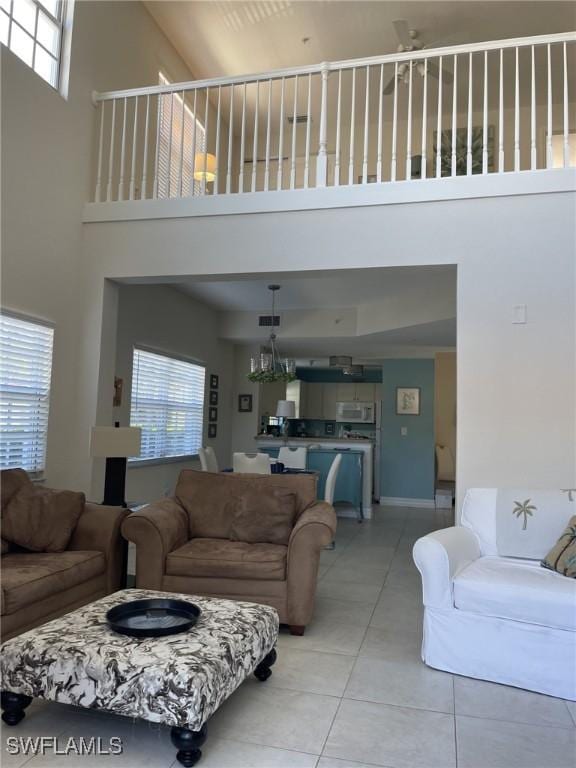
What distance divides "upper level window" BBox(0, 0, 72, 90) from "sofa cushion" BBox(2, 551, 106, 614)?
11.3 feet

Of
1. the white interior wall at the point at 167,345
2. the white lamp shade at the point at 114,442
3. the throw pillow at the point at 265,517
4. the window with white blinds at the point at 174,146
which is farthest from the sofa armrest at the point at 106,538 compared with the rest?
the window with white blinds at the point at 174,146

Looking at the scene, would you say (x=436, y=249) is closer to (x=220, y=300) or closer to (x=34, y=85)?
(x=34, y=85)

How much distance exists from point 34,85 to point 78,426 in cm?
260

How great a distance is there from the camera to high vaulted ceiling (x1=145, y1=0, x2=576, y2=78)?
550 cm

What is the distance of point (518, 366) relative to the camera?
3783 mm

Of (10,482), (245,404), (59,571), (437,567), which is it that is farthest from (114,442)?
(245,404)

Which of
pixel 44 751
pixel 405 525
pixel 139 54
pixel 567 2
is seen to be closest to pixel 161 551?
pixel 44 751

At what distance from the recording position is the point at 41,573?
2840 millimetres

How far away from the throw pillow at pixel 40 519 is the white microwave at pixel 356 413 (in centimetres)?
755

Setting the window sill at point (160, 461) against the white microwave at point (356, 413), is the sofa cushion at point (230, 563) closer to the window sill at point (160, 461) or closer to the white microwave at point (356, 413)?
the window sill at point (160, 461)

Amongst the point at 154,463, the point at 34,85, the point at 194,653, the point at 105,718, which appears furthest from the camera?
the point at 154,463

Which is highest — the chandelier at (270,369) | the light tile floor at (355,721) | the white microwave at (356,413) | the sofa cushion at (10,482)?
the chandelier at (270,369)

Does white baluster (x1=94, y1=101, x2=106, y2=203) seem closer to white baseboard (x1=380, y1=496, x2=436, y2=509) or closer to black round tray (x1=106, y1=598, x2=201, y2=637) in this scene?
black round tray (x1=106, y1=598, x2=201, y2=637)

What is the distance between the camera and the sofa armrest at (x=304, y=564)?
3.20 m
